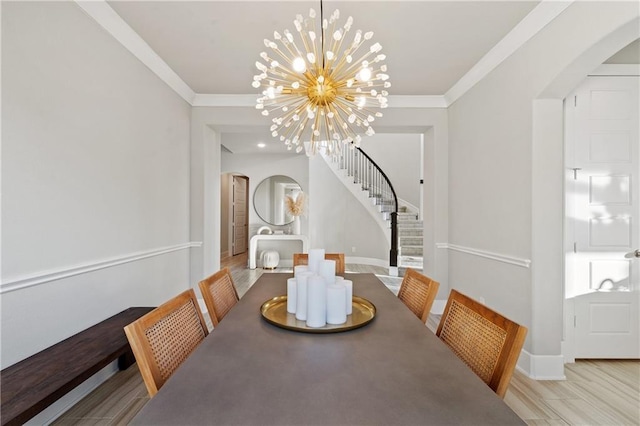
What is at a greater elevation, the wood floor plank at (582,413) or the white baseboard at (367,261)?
the white baseboard at (367,261)

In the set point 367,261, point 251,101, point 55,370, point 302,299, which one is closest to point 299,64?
point 302,299

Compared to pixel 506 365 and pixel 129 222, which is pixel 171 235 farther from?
pixel 506 365

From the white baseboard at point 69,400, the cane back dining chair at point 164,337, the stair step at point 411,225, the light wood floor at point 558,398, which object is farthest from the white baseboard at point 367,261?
the cane back dining chair at point 164,337

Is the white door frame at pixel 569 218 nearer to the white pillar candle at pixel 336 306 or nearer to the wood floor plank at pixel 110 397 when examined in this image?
the white pillar candle at pixel 336 306

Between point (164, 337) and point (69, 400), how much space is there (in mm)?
1403

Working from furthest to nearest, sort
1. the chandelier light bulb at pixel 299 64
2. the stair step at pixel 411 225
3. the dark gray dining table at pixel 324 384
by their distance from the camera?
the stair step at pixel 411 225, the chandelier light bulb at pixel 299 64, the dark gray dining table at pixel 324 384

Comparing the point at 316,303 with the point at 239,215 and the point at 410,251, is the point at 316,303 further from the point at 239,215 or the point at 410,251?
the point at 239,215

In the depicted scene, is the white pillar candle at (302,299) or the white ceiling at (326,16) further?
the white ceiling at (326,16)

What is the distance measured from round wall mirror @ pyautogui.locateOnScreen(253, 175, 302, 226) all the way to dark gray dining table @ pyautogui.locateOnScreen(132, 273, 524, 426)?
19.8ft

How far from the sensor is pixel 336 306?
1.36 m

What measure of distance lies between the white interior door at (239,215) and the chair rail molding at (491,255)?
592cm

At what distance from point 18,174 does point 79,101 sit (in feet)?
2.14

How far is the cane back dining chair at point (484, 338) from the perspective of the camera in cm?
99

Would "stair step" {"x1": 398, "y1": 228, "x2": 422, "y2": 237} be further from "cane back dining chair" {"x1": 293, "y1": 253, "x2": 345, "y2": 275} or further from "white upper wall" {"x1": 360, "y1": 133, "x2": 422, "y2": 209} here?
"cane back dining chair" {"x1": 293, "y1": 253, "x2": 345, "y2": 275}
